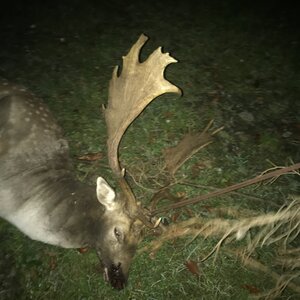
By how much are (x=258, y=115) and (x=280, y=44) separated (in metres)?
1.76

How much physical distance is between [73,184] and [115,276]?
3.18 feet

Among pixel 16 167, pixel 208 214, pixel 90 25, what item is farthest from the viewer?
pixel 90 25

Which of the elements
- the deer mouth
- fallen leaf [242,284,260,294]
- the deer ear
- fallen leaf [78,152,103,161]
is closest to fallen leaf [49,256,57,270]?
the deer mouth

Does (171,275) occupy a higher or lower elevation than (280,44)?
lower

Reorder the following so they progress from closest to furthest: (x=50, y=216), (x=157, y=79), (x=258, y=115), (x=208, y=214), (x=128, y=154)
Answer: (x=157, y=79) < (x=50, y=216) < (x=208, y=214) < (x=128, y=154) < (x=258, y=115)

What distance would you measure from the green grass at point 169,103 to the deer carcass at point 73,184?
1.59ft

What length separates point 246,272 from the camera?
3443 millimetres

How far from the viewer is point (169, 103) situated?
16.2 feet

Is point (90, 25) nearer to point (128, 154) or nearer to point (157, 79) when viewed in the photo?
point (128, 154)

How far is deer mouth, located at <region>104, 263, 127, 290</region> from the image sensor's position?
2.99 metres

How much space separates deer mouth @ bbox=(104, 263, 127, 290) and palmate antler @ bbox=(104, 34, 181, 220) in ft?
1.76

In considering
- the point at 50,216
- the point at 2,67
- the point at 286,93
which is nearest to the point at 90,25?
the point at 2,67

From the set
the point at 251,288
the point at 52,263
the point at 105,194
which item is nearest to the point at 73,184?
the point at 105,194

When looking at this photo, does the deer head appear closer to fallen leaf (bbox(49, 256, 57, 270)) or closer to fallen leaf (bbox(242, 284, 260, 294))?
fallen leaf (bbox(49, 256, 57, 270))
